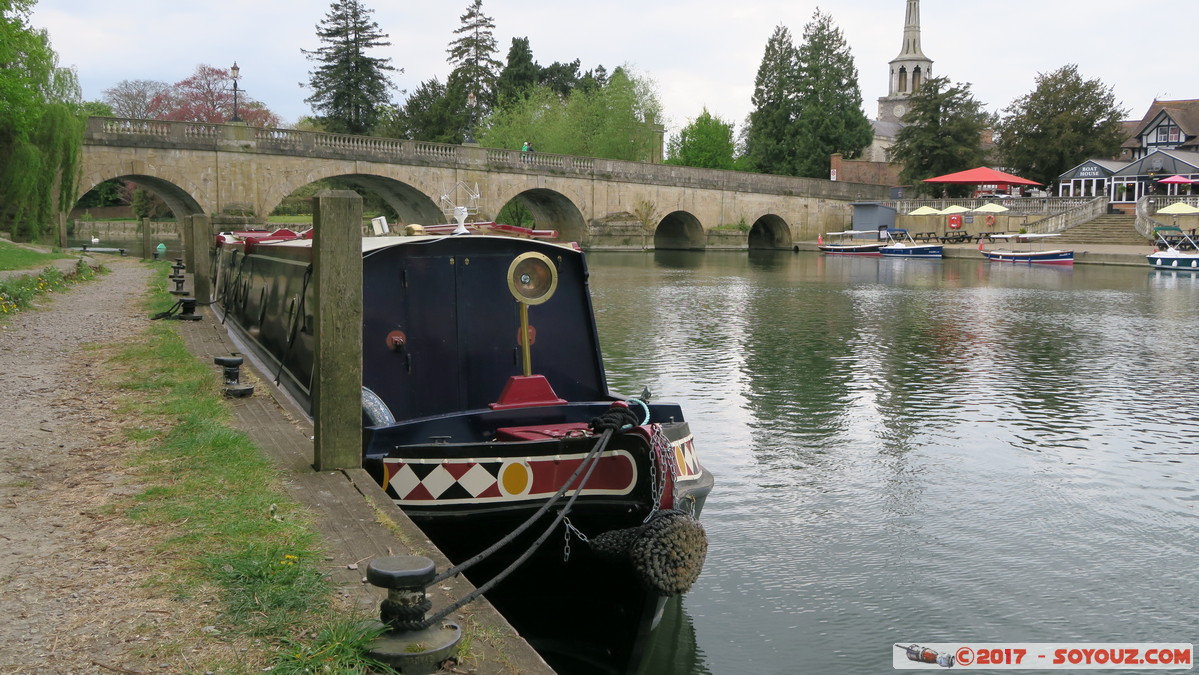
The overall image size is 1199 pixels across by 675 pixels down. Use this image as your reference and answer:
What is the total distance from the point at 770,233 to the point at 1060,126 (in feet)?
58.2

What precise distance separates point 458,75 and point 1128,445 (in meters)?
71.4

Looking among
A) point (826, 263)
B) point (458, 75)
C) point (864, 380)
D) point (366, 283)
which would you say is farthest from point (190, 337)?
point (458, 75)

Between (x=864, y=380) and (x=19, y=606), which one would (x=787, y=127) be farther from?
(x=19, y=606)

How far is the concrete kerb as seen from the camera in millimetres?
3412

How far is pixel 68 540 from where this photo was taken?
163 inches

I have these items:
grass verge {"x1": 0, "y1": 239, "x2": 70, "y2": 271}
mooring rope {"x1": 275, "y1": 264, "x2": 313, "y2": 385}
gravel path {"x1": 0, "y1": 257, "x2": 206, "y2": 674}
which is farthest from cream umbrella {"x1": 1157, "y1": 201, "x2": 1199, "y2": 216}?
gravel path {"x1": 0, "y1": 257, "x2": 206, "y2": 674}

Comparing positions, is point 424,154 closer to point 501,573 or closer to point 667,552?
point 667,552

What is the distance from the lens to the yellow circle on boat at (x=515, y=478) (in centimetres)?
508

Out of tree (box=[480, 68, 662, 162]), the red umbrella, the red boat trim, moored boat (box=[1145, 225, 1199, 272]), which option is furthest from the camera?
tree (box=[480, 68, 662, 162])

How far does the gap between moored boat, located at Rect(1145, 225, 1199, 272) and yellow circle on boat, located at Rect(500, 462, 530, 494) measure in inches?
1461

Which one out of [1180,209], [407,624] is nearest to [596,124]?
[1180,209]

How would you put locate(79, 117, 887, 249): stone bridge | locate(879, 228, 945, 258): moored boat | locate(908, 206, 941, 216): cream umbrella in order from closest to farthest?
locate(79, 117, 887, 249): stone bridge, locate(879, 228, 945, 258): moored boat, locate(908, 206, 941, 216): cream umbrella

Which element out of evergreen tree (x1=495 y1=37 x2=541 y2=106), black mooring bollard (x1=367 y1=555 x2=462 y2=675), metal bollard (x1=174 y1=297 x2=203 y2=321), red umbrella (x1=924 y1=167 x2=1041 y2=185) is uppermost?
evergreen tree (x1=495 y1=37 x2=541 y2=106)

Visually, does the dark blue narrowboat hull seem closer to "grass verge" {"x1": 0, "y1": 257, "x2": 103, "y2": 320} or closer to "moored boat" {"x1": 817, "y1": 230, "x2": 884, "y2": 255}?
"moored boat" {"x1": 817, "y1": 230, "x2": 884, "y2": 255}
